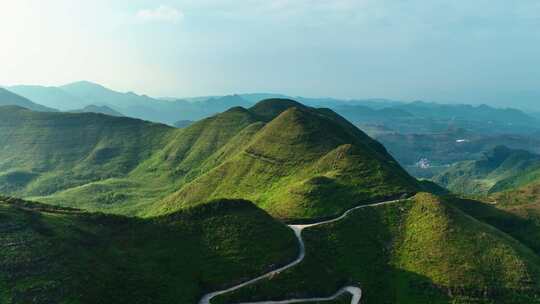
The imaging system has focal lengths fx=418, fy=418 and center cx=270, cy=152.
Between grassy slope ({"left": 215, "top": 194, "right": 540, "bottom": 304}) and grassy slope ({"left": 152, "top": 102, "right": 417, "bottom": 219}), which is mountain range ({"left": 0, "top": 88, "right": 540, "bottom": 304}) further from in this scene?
grassy slope ({"left": 152, "top": 102, "right": 417, "bottom": 219})

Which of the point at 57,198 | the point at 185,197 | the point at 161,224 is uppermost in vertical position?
the point at 161,224

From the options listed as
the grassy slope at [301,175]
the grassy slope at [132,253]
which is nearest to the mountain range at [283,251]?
the grassy slope at [132,253]

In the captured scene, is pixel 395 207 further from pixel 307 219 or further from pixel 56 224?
pixel 56 224

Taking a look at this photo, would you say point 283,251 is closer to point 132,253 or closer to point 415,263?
point 415,263

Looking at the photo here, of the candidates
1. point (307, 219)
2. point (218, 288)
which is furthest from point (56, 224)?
point (307, 219)

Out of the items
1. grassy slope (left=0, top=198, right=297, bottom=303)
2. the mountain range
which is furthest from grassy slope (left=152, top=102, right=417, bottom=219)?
grassy slope (left=0, top=198, right=297, bottom=303)

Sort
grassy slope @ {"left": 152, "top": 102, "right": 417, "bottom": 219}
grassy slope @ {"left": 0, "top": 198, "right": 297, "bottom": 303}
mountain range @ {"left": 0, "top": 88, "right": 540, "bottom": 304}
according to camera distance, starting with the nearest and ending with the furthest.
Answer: grassy slope @ {"left": 0, "top": 198, "right": 297, "bottom": 303}
mountain range @ {"left": 0, "top": 88, "right": 540, "bottom": 304}
grassy slope @ {"left": 152, "top": 102, "right": 417, "bottom": 219}
